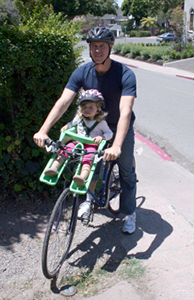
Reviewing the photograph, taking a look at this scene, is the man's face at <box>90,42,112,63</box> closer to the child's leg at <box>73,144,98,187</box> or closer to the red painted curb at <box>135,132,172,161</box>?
the child's leg at <box>73,144,98,187</box>

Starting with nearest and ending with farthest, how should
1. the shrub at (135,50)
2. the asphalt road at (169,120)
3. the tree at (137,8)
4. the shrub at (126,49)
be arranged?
the asphalt road at (169,120), the shrub at (135,50), the shrub at (126,49), the tree at (137,8)

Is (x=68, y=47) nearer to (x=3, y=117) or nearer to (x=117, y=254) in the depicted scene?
(x=3, y=117)

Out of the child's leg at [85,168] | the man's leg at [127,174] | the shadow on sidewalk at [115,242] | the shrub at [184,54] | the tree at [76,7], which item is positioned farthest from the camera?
the tree at [76,7]

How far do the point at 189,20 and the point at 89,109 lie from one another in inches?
1271

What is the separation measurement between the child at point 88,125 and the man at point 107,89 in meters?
0.17

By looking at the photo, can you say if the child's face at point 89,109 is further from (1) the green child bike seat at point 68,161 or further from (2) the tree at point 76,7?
(2) the tree at point 76,7

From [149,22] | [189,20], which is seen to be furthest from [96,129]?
[149,22]

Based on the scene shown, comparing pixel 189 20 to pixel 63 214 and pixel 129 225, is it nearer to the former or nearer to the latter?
pixel 129 225

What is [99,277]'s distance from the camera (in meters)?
2.73

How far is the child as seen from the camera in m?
2.55

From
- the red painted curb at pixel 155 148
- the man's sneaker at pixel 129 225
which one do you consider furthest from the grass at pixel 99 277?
the red painted curb at pixel 155 148

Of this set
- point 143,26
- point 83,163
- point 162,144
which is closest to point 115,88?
point 83,163

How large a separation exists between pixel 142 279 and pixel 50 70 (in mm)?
2492

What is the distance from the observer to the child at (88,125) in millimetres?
2549
